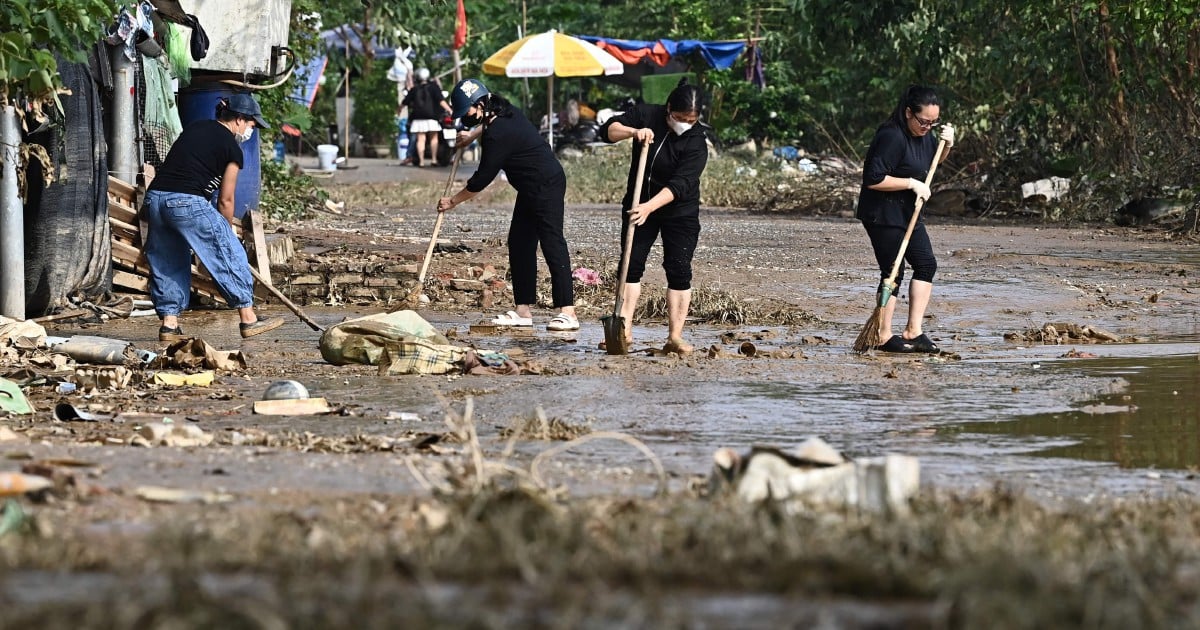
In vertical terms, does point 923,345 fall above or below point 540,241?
below

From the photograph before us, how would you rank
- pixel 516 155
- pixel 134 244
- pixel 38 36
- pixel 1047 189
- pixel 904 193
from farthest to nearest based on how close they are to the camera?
pixel 1047 189, pixel 134 244, pixel 516 155, pixel 904 193, pixel 38 36

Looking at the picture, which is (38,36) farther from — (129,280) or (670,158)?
(129,280)

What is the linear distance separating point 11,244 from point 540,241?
344cm

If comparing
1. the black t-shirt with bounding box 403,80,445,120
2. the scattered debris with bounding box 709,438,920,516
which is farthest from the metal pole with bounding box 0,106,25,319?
the black t-shirt with bounding box 403,80,445,120

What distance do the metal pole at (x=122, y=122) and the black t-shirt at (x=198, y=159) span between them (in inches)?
92.7

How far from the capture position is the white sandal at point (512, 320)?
439 inches

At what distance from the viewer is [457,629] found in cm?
330

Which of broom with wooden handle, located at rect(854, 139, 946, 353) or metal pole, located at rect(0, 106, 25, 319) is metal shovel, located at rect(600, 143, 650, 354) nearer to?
broom with wooden handle, located at rect(854, 139, 946, 353)

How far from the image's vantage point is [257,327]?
10.6 m

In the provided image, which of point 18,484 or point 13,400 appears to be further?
point 13,400

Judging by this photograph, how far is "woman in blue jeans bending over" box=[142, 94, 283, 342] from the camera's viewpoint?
10430 millimetres

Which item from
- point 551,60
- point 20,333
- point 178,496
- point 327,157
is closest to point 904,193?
point 20,333

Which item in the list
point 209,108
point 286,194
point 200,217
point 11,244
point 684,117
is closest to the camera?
point 684,117

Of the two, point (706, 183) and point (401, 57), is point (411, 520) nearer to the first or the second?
point (706, 183)
